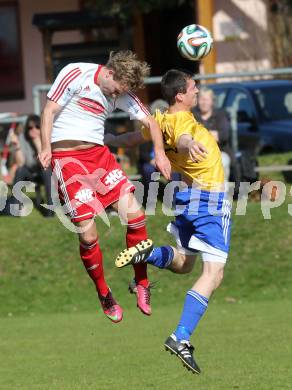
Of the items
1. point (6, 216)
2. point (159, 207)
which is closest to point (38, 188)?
point (6, 216)

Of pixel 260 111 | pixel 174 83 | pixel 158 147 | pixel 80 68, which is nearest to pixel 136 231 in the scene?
pixel 158 147

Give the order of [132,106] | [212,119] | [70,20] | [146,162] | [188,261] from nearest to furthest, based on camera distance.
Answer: [132,106] < [188,261] < [212,119] < [146,162] < [70,20]

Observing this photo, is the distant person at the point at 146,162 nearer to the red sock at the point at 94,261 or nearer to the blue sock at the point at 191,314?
the red sock at the point at 94,261

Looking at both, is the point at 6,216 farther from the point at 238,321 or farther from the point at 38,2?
the point at 38,2

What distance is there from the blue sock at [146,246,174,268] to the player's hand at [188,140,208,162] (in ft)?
3.54

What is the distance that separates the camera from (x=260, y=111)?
55.2 feet

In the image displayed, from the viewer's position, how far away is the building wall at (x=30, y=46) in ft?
80.3

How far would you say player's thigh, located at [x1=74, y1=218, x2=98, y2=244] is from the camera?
31.1ft

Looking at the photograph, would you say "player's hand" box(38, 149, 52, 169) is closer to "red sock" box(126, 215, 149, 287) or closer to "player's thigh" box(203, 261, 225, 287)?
"red sock" box(126, 215, 149, 287)

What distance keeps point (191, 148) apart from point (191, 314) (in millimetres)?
1285

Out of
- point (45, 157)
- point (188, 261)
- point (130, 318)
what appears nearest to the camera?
point (45, 157)

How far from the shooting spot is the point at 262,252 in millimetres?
15141

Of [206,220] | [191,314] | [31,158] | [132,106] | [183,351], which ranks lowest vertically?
[183,351]

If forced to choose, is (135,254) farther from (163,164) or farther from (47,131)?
(47,131)
